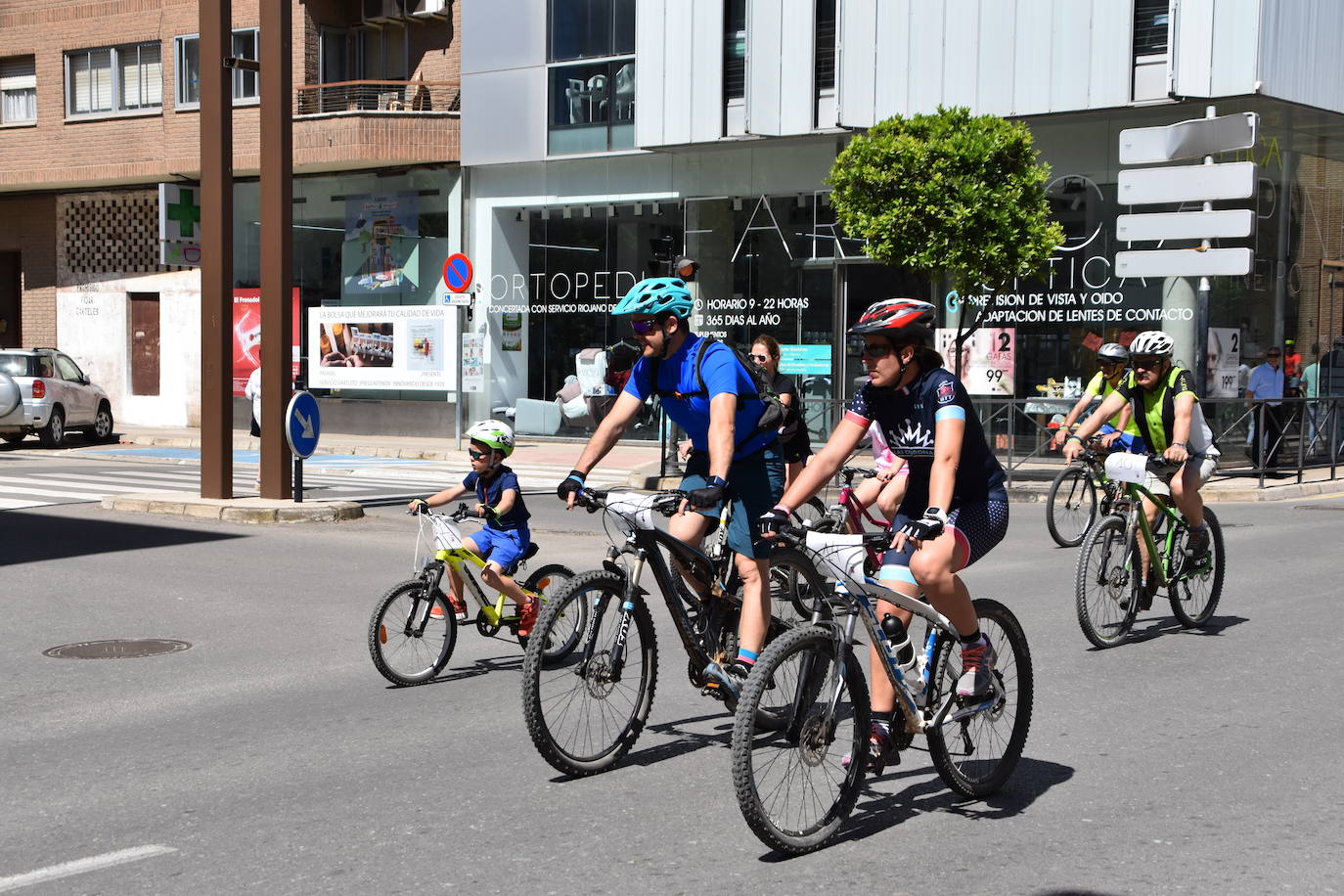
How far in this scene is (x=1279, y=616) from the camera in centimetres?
981

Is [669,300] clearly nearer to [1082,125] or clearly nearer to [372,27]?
[1082,125]

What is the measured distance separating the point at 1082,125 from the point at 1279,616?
14.7m

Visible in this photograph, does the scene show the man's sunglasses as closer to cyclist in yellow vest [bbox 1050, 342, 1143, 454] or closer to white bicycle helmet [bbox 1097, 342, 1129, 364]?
cyclist in yellow vest [bbox 1050, 342, 1143, 454]

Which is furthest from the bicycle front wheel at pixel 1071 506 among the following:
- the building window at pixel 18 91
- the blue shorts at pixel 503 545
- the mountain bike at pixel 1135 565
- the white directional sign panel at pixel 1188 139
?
the building window at pixel 18 91

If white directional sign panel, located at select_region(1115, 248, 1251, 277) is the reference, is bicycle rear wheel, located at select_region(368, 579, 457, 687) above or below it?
below

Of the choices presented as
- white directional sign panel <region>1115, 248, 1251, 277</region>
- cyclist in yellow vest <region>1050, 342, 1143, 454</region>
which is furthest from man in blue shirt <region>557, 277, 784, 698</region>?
white directional sign panel <region>1115, 248, 1251, 277</region>

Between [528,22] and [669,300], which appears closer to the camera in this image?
[669,300]

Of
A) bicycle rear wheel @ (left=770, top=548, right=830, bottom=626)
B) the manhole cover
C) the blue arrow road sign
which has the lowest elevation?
the manhole cover

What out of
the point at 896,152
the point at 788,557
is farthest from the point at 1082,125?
the point at 788,557

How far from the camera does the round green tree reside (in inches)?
761

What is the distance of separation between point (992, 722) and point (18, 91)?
34.2 m

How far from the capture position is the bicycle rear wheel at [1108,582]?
28.6ft

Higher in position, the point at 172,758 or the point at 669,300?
the point at 669,300

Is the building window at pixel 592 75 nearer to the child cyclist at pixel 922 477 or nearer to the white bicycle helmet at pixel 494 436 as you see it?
the white bicycle helmet at pixel 494 436
